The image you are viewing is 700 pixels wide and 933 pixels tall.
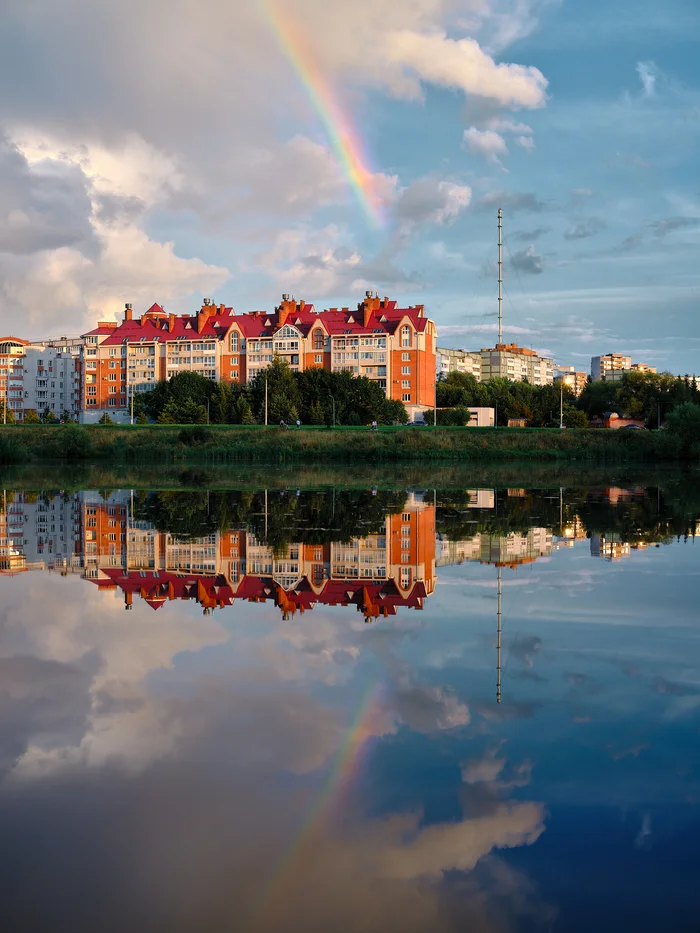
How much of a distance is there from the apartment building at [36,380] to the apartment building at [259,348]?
13976mm

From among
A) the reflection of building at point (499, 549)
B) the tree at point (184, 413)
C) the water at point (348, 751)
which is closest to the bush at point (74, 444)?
the tree at point (184, 413)

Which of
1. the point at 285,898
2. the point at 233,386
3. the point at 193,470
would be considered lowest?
the point at 285,898

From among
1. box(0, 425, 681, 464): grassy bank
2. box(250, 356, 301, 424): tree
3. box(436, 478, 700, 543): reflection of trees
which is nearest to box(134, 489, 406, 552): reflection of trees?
box(436, 478, 700, 543): reflection of trees

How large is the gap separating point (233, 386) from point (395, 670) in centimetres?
9913

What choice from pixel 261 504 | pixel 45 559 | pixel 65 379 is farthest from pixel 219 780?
pixel 65 379

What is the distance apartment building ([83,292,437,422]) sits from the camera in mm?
106750

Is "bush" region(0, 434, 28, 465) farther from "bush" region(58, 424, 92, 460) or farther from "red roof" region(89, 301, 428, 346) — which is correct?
"red roof" region(89, 301, 428, 346)

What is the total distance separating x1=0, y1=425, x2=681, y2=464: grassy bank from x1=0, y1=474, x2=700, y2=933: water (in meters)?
48.4

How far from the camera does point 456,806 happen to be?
4.71m

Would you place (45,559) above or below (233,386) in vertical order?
below

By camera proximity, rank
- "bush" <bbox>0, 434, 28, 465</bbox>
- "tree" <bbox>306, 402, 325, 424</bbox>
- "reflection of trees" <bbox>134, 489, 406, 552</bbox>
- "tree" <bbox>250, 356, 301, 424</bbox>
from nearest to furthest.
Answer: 1. "reflection of trees" <bbox>134, 489, 406, 552</bbox>
2. "bush" <bbox>0, 434, 28, 465</bbox>
3. "tree" <bbox>306, 402, 325, 424</bbox>
4. "tree" <bbox>250, 356, 301, 424</bbox>

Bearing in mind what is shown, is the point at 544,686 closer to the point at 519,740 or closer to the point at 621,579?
the point at 519,740

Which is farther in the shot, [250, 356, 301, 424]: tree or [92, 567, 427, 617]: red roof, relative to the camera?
[250, 356, 301, 424]: tree

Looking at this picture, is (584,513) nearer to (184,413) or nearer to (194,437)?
(194,437)
